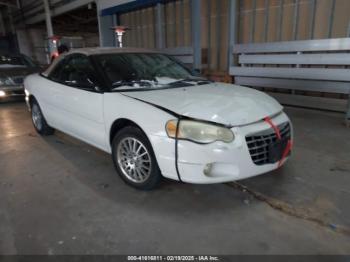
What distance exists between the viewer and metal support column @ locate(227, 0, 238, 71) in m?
5.98

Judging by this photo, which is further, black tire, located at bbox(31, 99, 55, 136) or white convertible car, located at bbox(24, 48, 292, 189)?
black tire, located at bbox(31, 99, 55, 136)

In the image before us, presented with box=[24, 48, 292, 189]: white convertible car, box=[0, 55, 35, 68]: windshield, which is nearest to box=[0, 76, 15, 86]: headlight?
box=[0, 55, 35, 68]: windshield

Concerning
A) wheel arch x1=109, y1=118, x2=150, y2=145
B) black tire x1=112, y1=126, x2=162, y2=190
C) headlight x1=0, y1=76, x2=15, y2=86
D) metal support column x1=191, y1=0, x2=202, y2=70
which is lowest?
black tire x1=112, y1=126, x2=162, y2=190

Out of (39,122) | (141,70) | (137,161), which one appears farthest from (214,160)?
(39,122)

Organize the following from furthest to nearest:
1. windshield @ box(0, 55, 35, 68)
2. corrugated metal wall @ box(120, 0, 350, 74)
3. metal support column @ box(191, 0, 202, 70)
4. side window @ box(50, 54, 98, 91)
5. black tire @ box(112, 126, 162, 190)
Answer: windshield @ box(0, 55, 35, 68), metal support column @ box(191, 0, 202, 70), corrugated metal wall @ box(120, 0, 350, 74), side window @ box(50, 54, 98, 91), black tire @ box(112, 126, 162, 190)

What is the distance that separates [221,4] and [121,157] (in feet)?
17.8

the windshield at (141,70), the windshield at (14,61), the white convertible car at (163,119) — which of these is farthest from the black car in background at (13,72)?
the windshield at (141,70)

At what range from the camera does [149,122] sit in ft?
7.77

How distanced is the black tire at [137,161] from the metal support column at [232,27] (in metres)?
4.41

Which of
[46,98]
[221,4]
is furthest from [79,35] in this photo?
[46,98]

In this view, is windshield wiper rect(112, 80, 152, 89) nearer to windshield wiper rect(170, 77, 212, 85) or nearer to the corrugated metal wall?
windshield wiper rect(170, 77, 212, 85)

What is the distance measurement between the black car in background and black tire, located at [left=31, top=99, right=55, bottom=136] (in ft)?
9.63

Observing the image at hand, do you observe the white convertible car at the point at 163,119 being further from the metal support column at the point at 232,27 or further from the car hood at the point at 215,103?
the metal support column at the point at 232,27

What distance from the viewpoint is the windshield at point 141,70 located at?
9.68 ft
